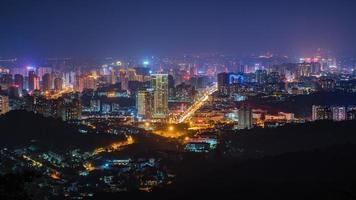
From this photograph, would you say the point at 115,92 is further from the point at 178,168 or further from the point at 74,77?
the point at 178,168

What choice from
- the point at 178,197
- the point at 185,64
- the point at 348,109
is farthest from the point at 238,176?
the point at 185,64

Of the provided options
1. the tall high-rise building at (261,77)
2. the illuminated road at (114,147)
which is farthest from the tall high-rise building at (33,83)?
the illuminated road at (114,147)

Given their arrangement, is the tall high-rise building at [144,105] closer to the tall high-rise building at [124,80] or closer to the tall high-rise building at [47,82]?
the tall high-rise building at [124,80]

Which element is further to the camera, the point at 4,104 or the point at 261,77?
the point at 261,77

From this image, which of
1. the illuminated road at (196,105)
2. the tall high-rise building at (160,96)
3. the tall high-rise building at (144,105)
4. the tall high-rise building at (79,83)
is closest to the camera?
the illuminated road at (196,105)

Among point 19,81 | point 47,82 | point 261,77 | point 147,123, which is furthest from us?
point 47,82

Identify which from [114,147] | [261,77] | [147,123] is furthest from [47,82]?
[114,147]

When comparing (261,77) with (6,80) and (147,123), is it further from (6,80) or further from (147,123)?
(6,80)
